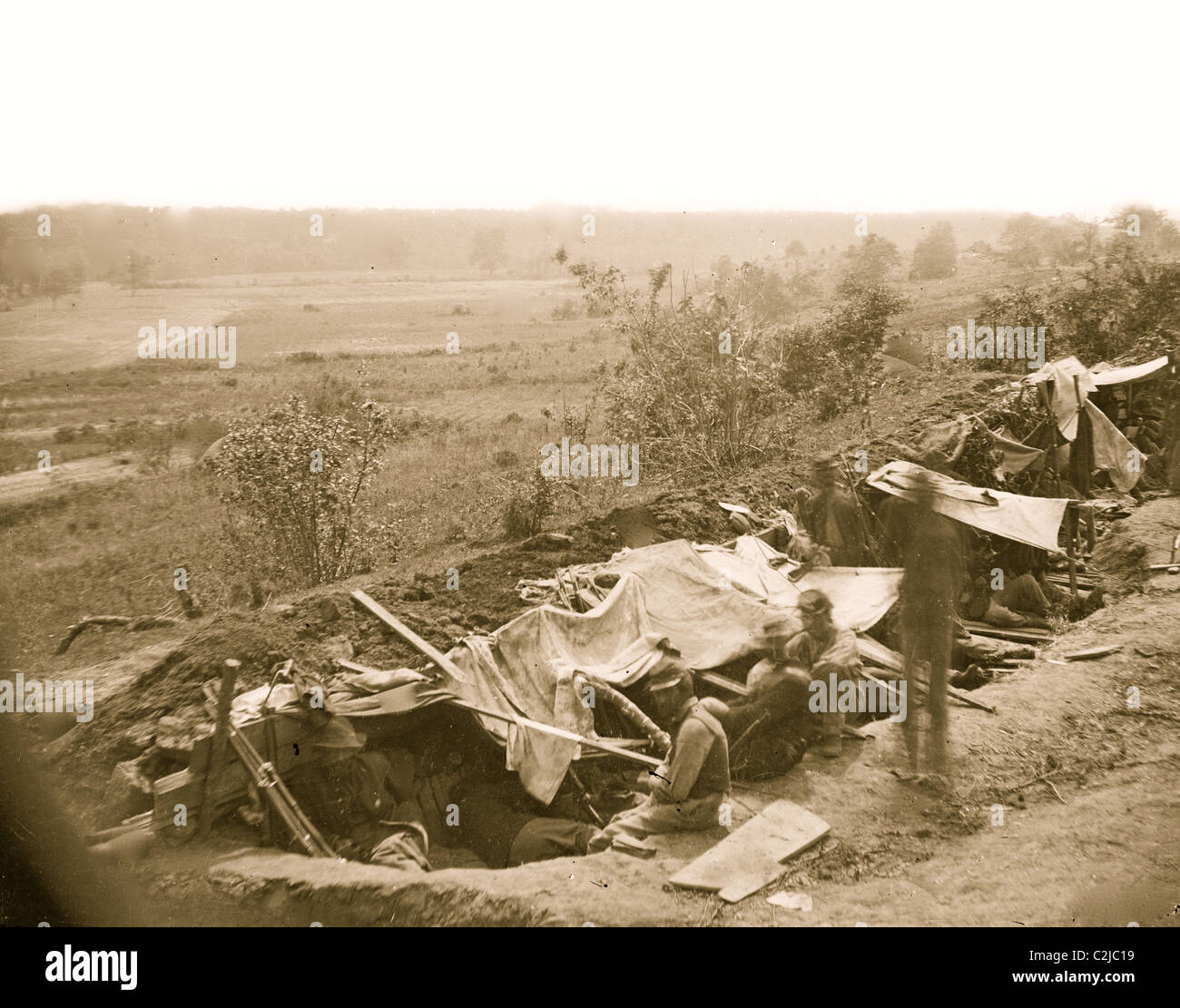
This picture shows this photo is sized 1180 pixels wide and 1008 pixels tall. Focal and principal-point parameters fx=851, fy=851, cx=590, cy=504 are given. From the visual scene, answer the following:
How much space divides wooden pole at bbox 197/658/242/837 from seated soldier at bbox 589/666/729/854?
248 cm

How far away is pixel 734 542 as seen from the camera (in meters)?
9.63

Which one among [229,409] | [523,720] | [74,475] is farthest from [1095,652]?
[229,409]

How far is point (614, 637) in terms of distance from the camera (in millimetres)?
7473

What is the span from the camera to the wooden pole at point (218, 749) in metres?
5.45

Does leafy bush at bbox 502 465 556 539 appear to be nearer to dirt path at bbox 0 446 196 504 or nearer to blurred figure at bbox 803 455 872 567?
blurred figure at bbox 803 455 872 567

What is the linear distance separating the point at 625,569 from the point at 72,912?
5177mm

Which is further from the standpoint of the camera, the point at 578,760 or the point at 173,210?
the point at 173,210

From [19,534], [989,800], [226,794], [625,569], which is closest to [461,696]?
[226,794]

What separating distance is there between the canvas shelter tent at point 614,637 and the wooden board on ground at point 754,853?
1.31 metres

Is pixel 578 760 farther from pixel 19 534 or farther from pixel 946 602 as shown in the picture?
pixel 19 534

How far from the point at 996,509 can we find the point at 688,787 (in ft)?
18.9

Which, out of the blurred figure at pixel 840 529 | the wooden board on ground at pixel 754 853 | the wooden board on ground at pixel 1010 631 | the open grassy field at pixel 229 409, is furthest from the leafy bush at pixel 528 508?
the wooden board on ground at pixel 754 853

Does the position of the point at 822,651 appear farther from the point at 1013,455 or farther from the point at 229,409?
the point at 229,409

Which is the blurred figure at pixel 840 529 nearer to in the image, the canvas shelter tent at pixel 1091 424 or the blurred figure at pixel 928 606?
the blurred figure at pixel 928 606
